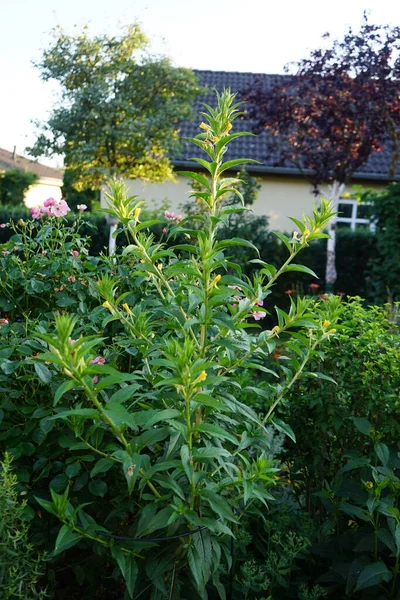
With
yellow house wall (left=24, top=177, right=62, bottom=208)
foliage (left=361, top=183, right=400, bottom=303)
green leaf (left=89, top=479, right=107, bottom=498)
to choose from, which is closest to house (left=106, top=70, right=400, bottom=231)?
foliage (left=361, top=183, right=400, bottom=303)

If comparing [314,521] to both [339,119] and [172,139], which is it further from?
[172,139]

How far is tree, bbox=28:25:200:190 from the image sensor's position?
Answer: 16625 millimetres

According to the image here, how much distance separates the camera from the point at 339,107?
13469mm

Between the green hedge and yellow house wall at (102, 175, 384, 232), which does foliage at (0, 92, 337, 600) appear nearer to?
the green hedge

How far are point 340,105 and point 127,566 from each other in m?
12.8

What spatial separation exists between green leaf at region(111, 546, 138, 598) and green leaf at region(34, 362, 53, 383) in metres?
0.61

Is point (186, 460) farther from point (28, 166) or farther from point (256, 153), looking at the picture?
point (28, 166)

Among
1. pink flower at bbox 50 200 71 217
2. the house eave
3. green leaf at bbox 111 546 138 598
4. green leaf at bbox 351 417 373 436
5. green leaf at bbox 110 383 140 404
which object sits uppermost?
pink flower at bbox 50 200 71 217

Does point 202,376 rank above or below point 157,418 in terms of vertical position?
above

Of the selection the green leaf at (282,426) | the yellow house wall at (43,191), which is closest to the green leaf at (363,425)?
the green leaf at (282,426)

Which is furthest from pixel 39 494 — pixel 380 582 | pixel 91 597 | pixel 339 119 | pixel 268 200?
pixel 268 200

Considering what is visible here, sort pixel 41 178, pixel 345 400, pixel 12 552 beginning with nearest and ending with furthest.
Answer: pixel 12 552
pixel 345 400
pixel 41 178

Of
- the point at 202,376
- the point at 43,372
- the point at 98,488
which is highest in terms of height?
the point at 202,376

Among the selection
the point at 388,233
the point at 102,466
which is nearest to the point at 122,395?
the point at 102,466
